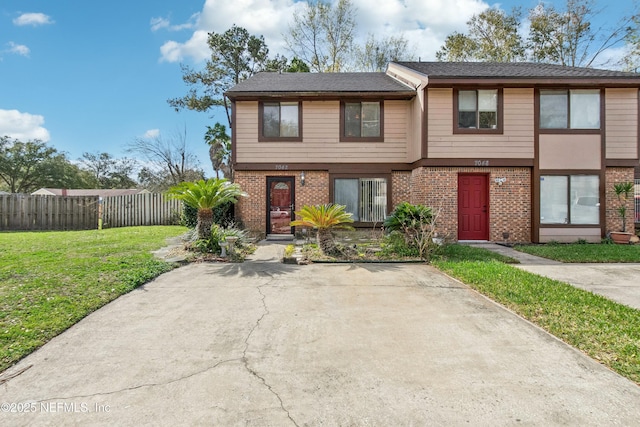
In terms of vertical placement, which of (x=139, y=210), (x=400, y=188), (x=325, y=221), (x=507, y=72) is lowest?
(x=325, y=221)

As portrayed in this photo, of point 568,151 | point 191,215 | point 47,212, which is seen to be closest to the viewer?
point 568,151

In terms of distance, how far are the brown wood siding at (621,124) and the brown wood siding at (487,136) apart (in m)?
2.61

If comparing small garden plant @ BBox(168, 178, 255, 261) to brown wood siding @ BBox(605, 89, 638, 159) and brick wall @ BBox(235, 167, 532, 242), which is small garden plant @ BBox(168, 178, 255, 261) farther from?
brown wood siding @ BBox(605, 89, 638, 159)

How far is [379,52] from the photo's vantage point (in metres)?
22.5

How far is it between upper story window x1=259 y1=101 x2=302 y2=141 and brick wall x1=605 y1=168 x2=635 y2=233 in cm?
1057

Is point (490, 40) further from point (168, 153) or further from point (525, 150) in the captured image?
point (168, 153)

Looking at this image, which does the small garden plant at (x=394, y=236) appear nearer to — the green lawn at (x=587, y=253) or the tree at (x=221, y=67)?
the green lawn at (x=587, y=253)

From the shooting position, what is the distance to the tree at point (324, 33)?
21.8m

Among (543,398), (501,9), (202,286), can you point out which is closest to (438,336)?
(543,398)

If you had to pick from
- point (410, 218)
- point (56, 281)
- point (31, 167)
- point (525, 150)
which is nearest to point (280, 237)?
point (410, 218)

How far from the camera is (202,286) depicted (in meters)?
5.82

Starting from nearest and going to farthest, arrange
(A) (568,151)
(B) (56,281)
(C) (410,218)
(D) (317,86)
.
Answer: (B) (56,281) < (C) (410,218) < (A) (568,151) < (D) (317,86)

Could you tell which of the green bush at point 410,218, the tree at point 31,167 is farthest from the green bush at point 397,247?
the tree at point 31,167

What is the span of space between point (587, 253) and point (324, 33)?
66.2 ft
